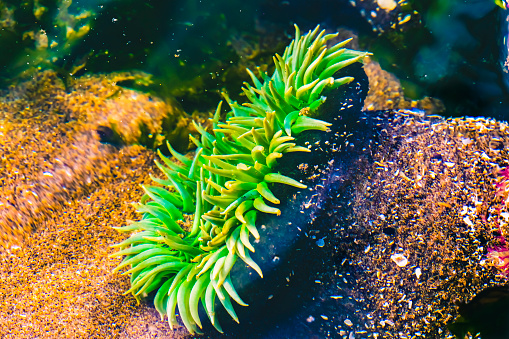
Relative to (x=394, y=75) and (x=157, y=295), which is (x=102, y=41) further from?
(x=394, y=75)

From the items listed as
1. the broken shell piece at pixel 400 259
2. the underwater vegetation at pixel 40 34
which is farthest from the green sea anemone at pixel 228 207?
the underwater vegetation at pixel 40 34

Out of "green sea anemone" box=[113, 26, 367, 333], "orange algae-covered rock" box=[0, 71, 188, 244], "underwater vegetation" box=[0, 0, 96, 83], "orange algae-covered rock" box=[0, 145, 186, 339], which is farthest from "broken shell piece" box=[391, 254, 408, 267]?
"underwater vegetation" box=[0, 0, 96, 83]

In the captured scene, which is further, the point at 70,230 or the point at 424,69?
the point at 424,69

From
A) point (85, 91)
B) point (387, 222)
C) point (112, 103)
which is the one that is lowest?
point (387, 222)

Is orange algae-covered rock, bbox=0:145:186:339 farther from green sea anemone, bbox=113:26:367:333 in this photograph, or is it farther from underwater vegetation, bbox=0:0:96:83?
underwater vegetation, bbox=0:0:96:83

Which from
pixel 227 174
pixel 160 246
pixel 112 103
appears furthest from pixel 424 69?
pixel 112 103

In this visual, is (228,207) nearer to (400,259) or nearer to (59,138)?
(400,259)

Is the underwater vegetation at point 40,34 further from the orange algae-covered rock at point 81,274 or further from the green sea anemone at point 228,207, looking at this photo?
the green sea anemone at point 228,207
